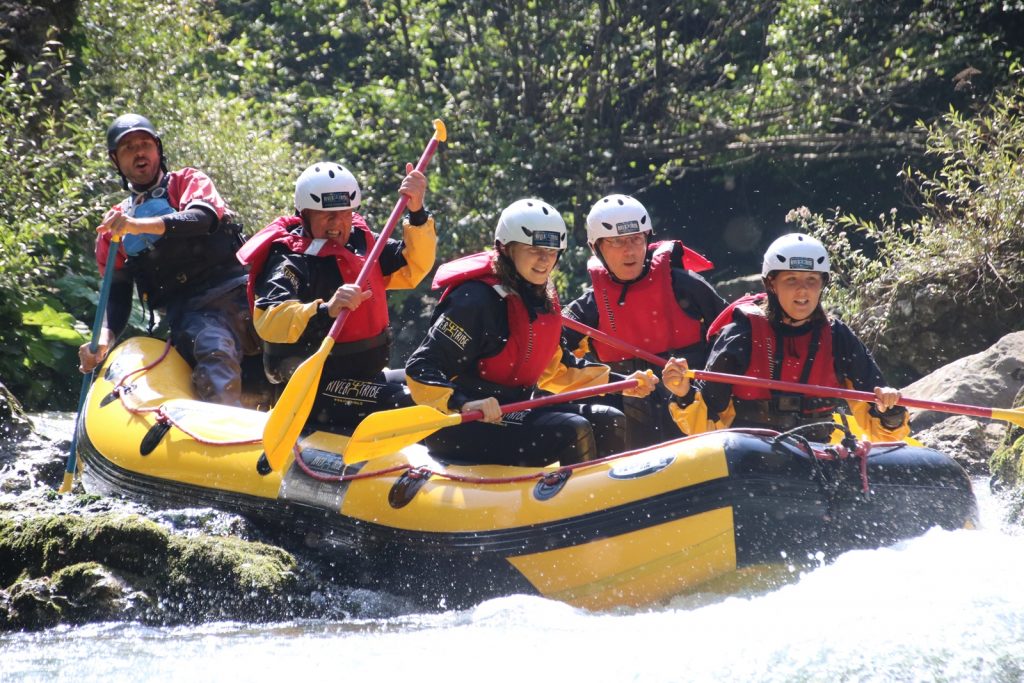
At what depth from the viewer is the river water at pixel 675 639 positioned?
12.2ft

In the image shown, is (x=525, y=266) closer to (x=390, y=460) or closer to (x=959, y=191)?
(x=390, y=460)

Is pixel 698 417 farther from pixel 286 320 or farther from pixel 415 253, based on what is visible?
pixel 286 320

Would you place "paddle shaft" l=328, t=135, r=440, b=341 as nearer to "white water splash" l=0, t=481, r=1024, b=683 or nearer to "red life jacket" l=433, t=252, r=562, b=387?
A: "red life jacket" l=433, t=252, r=562, b=387

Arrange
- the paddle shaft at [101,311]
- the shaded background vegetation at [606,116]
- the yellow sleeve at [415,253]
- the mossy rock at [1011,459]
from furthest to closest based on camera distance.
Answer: the shaded background vegetation at [606,116]
the paddle shaft at [101,311]
the mossy rock at [1011,459]
the yellow sleeve at [415,253]

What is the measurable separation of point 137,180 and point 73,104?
306 cm

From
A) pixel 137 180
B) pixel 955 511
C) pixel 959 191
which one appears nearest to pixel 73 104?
pixel 137 180

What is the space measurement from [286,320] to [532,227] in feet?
3.48

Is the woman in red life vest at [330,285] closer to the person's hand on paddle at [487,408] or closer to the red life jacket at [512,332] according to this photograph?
the red life jacket at [512,332]

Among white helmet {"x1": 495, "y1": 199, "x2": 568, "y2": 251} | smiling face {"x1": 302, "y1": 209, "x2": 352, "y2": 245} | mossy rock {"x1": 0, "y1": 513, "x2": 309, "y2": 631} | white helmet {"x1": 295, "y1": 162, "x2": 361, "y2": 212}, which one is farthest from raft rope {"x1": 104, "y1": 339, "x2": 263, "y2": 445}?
white helmet {"x1": 495, "y1": 199, "x2": 568, "y2": 251}

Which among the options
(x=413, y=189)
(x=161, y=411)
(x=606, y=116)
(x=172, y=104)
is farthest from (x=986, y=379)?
(x=172, y=104)

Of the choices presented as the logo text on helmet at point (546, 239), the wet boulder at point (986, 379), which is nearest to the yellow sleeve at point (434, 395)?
the logo text on helmet at point (546, 239)

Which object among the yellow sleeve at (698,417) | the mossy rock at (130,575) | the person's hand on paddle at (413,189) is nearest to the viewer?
the mossy rock at (130,575)

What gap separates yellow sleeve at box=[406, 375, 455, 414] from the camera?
4.75 metres

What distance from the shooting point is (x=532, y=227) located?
488cm
